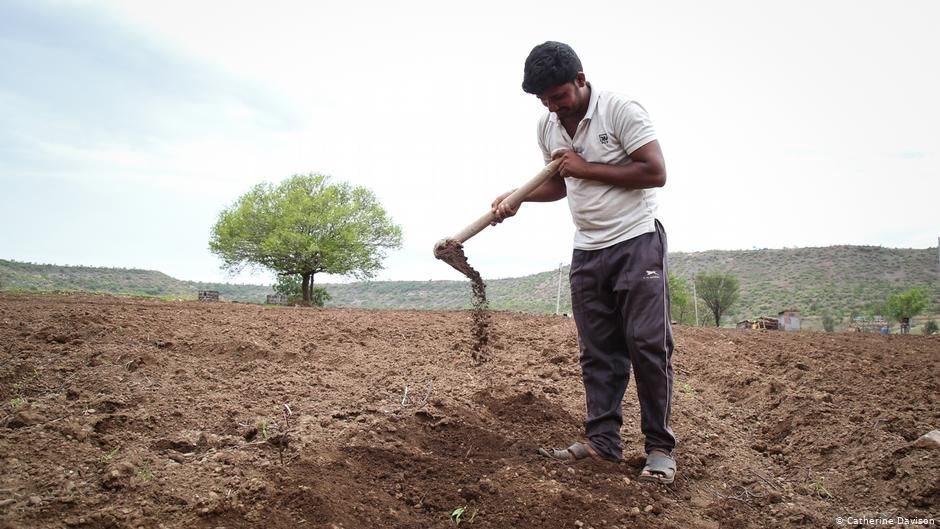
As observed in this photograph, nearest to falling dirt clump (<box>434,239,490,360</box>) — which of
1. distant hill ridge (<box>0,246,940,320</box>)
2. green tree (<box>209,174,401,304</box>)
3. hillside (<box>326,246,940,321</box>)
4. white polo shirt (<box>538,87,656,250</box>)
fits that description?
white polo shirt (<box>538,87,656,250</box>)

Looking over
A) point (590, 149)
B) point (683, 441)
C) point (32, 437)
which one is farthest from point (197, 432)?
point (683, 441)

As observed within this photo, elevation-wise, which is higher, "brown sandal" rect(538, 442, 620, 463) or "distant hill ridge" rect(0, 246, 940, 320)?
"distant hill ridge" rect(0, 246, 940, 320)

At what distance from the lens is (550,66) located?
121 inches

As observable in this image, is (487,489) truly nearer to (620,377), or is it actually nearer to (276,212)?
(620,377)

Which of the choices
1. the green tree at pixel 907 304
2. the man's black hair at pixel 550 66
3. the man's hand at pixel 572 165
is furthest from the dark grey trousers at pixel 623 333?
the green tree at pixel 907 304

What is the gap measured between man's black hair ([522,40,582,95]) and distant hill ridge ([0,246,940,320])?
3607cm

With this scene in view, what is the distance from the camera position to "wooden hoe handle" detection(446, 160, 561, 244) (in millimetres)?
3486

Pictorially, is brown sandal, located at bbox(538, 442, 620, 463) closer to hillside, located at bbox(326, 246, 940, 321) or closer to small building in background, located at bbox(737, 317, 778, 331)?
small building in background, located at bbox(737, 317, 778, 331)

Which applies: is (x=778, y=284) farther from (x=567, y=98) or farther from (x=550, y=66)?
(x=550, y=66)

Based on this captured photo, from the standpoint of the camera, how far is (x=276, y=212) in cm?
3259

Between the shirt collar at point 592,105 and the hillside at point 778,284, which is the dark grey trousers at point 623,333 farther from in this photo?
the hillside at point 778,284

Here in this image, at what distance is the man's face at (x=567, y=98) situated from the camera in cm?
315

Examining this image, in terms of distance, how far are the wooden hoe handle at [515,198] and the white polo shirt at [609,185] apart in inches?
7.7

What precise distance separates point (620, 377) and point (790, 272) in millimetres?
57161
